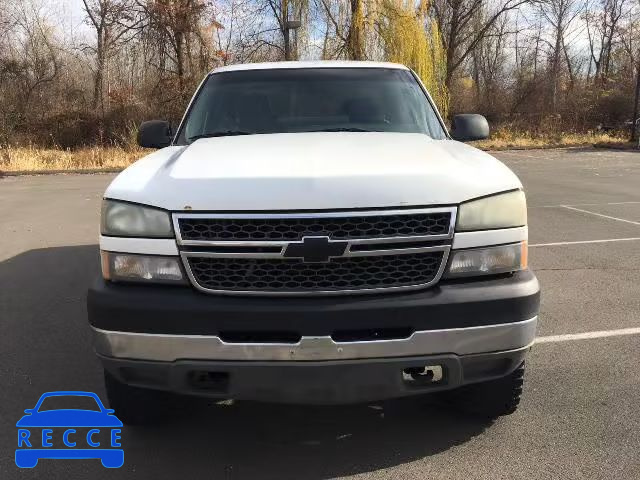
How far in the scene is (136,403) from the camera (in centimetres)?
290

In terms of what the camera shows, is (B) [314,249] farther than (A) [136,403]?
No

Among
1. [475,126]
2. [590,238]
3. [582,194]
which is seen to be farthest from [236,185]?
[582,194]

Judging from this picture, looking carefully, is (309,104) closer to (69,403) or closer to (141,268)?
(141,268)

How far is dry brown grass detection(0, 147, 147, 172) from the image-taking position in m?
21.4

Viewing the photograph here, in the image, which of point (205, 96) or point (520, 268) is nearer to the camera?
point (520, 268)

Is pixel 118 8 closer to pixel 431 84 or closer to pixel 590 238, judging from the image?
pixel 431 84

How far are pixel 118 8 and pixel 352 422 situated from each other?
3082cm

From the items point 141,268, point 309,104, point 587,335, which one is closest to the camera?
point 141,268

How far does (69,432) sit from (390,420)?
1675 millimetres

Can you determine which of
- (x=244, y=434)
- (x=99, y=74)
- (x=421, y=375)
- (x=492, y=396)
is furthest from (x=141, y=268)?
(x=99, y=74)

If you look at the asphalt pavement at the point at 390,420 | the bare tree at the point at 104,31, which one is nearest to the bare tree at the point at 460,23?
the bare tree at the point at 104,31

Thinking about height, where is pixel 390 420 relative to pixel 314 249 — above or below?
below

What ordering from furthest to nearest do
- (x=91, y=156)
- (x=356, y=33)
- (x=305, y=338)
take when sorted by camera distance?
1. (x=356, y=33)
2. (x=91, y=156)
3. (x=305, y=338)

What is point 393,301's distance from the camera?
2.37 metres
